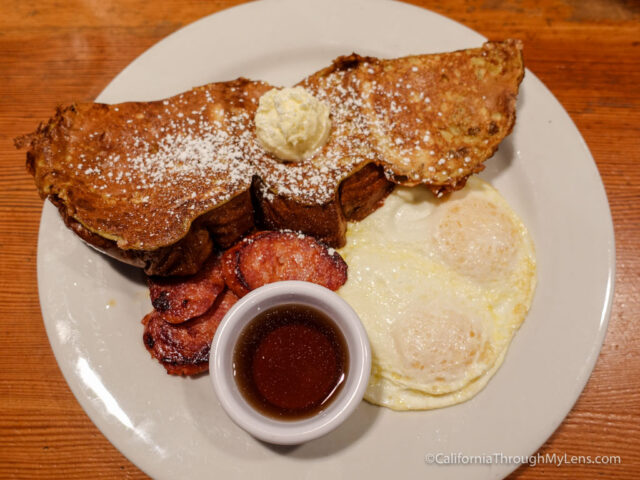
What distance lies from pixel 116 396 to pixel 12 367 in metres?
0.56

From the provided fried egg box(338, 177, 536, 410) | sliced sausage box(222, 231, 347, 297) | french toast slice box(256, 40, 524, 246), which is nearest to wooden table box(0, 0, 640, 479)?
fried egg box(338, 177, 536, 410)

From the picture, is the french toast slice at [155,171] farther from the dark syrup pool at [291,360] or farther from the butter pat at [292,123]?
the dark syrup pool at [291,360]

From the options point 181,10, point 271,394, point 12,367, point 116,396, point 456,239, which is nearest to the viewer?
point 271,394

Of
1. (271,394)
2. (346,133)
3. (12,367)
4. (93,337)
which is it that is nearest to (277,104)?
(346,133)

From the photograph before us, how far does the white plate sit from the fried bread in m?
0.23

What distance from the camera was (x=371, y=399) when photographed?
1.62m

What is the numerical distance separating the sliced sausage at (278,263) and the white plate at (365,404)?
0.40 m

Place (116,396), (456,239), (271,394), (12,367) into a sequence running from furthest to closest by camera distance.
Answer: (12,367), (456,239), (116,396), (271,394)

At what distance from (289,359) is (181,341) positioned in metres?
0.41

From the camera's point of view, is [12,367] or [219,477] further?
[12,367]

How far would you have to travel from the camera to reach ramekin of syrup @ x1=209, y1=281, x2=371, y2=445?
1.39 metres

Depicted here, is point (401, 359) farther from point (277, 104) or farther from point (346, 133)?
point (277, 104)

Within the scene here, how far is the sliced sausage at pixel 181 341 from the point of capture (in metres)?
1.62

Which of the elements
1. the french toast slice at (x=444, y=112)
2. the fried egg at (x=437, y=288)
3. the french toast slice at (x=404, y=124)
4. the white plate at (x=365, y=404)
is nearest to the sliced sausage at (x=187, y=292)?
the white plate at (x=365, y=404)
